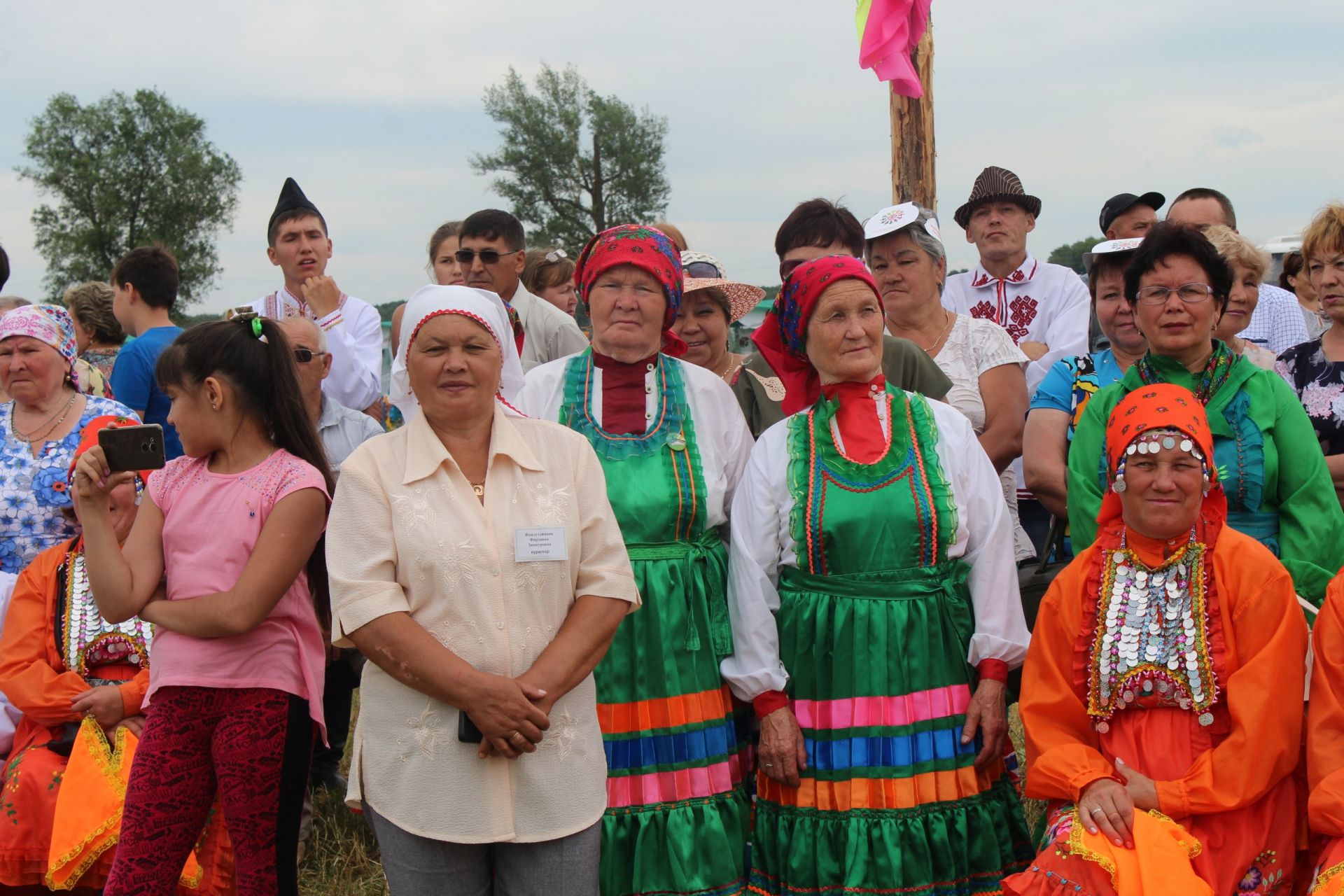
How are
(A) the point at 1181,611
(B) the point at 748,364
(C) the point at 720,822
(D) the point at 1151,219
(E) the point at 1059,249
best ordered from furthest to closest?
(E) the point at 1059,249 < (D) the point at 1151,219 < (B) the point at 748,364 < (C) the point at 720,822 < (A) the point at 1181,611

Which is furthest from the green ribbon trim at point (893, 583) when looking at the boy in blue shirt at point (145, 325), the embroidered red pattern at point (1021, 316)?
the boy in blue shirt at point (145, 325)

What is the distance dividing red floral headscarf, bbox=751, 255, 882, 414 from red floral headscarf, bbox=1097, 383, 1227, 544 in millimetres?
785

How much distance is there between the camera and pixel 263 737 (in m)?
3.19

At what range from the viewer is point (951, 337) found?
4.40 meters

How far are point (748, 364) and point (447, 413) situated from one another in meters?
1.67

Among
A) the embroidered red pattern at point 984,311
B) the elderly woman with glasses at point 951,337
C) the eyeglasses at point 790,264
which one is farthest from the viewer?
the embroidered red pattern at point 984,311

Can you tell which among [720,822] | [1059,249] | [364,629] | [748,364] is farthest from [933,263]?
[1059,249]

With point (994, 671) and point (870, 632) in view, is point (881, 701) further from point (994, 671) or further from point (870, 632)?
point (994, 671)

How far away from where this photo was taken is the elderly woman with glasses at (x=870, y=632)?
325 centimetres

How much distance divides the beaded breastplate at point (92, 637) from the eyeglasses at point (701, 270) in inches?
93.3

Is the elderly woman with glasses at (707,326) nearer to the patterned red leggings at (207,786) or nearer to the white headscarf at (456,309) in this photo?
the white headscarf at (456,309)

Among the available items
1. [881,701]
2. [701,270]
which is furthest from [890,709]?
[701,270]

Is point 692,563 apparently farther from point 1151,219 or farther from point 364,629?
point 1151,219

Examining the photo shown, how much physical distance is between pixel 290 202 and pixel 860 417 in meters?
3.81
